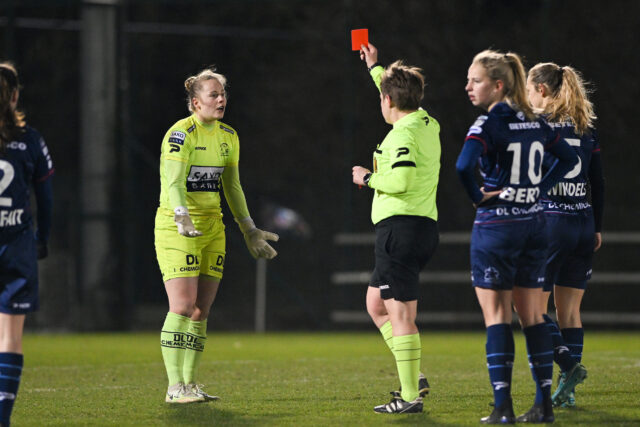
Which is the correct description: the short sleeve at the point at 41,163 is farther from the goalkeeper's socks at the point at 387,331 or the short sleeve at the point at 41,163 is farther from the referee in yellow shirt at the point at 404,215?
the goalkeeper's socks at the point at 387,331

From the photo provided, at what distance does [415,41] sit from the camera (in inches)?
712

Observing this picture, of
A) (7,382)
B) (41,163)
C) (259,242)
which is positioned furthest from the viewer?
(259,242)

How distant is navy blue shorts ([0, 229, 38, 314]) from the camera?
18.7ft

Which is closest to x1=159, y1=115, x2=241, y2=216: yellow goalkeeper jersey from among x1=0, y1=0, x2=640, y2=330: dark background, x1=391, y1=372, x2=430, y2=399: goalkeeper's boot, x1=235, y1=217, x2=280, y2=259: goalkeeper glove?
x1=235, y1=217, x2=280, y2=259: goalkeeper glove

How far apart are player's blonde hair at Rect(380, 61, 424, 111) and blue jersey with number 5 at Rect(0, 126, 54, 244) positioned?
2.08 m

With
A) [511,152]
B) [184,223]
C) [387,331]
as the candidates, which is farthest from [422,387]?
[511,152]

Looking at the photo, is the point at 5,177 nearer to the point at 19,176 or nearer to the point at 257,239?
the point at 19,176

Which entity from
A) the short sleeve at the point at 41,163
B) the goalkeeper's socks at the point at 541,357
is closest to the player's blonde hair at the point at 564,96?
the goalkeeper's socks at the point at 541,357

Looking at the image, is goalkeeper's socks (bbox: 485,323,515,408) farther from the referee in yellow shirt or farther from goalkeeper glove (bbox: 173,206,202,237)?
goalkeeper glove (bbox: 173,206,202,237)

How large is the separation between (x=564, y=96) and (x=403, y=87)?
1017 millimetres

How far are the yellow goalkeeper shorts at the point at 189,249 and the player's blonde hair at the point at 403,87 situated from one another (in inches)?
63.6

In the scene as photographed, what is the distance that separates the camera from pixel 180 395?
730cm

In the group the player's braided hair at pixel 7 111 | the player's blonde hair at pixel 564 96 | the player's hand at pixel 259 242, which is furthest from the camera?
the player's hand at pixel 259 242

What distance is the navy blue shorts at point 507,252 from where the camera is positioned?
233 inches
